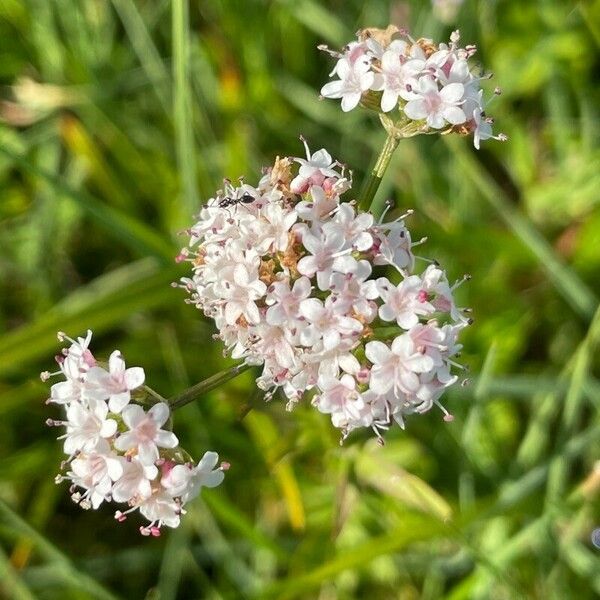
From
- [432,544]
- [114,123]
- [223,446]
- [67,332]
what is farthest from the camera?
[114,123]

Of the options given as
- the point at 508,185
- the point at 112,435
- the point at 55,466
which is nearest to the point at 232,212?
the point at 112,435

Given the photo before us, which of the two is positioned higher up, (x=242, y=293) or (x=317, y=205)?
(x=317, y=205)

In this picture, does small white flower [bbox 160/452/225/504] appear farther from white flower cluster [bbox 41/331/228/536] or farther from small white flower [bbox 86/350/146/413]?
small white flower [bbox 86/350/146/413]

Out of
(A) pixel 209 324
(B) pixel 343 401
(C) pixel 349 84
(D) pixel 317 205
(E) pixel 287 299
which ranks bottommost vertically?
(A) pixel 209 324

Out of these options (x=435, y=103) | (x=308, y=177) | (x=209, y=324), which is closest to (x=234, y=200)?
(x=308, y=177)

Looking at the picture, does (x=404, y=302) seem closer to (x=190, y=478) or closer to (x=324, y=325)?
(x=324, y=325)

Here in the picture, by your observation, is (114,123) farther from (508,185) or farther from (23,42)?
(508,185)
